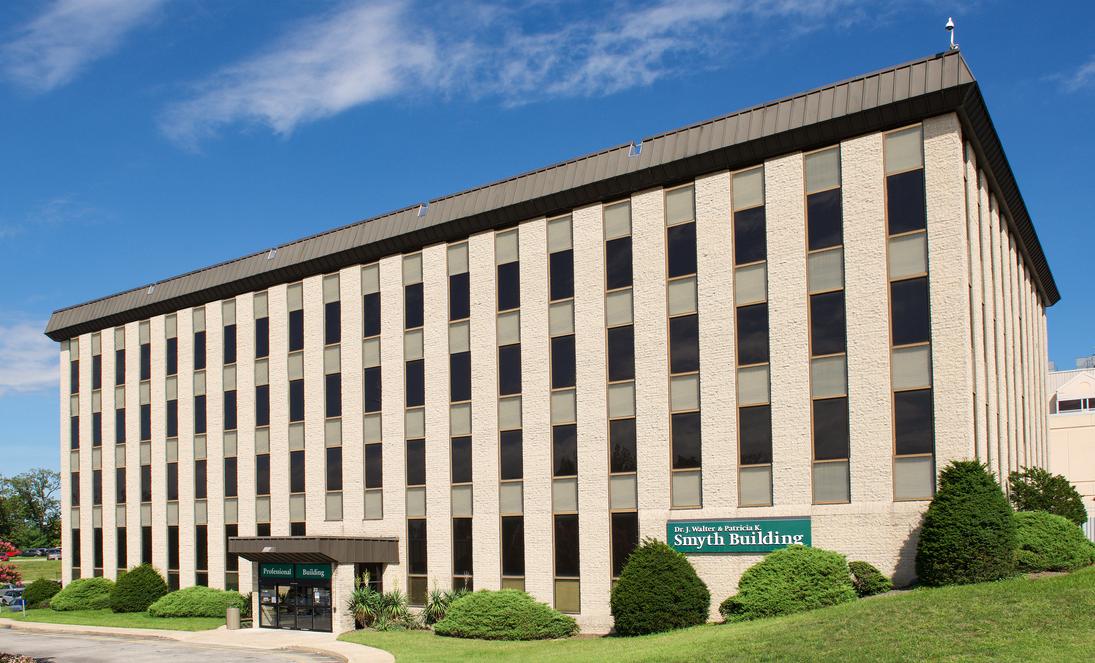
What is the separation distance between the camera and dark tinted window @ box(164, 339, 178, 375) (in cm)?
5247

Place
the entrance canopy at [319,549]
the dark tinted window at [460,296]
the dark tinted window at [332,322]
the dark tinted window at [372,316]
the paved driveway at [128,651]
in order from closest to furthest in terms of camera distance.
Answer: the paved driveway at [128,651]
the entrance canopy at [319,549]
the dark tinted window at [460,296]
the dark tinted window at [372,316]
the dark tinted window at [332,322]

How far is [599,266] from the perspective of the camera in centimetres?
3712

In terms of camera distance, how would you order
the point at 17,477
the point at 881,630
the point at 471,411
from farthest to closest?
the point at 17,477 < the point at 471,411 < the point at 881,630

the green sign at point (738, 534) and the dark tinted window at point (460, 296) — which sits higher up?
the dark tinted window at point (460, 296)

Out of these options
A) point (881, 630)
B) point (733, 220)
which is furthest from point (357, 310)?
point (881, 630)

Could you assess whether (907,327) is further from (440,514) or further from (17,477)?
(17,477)

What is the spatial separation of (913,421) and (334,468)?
24170mm

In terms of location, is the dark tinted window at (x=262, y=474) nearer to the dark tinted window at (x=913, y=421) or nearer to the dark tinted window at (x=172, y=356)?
the dark tinted window at (x=172, y=356)

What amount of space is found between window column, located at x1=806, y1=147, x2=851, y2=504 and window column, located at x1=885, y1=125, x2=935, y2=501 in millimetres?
1490

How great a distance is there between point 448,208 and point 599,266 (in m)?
7.72

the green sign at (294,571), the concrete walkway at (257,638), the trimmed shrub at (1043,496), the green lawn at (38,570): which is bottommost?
the green lawn at (38,570)

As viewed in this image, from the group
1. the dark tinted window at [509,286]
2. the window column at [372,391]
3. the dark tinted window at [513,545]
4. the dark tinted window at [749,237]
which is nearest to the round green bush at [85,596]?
the window column at [372,391]

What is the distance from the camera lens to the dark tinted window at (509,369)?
3903 centimetres

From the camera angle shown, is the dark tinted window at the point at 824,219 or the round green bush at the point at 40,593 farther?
the round green bush at the point at 40,593
